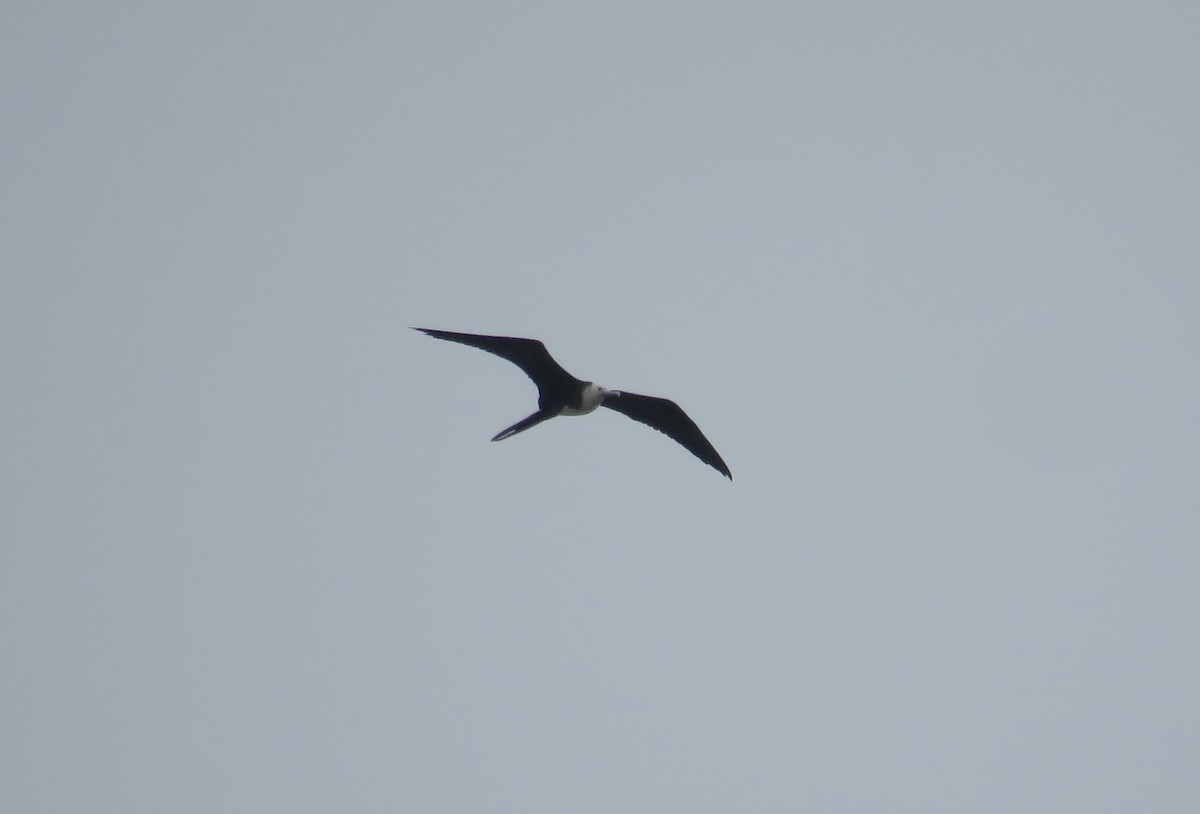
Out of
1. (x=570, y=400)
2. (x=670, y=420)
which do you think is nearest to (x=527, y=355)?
(x=570, y=400)

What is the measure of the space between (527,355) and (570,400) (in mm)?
808

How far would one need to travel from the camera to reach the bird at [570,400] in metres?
11.8

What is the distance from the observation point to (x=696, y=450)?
552 inches

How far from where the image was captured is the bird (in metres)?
11.8

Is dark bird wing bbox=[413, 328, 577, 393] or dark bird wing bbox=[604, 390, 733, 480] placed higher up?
dark bird wing bbox=[413, 328, 577, 393]

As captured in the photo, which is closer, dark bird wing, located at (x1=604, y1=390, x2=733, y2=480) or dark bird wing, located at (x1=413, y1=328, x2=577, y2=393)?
dark bird wing, located at (x1=413, y1=328, x2=577, y2=393)

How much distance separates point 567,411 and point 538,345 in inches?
41.3

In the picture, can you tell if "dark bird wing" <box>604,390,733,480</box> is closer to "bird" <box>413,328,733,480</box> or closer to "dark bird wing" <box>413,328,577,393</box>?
"bird" <box>413,328,733,480</box>

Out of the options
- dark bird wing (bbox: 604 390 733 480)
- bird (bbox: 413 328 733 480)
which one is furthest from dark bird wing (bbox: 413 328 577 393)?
dark bird wing (bbox: 604 390 733 480)

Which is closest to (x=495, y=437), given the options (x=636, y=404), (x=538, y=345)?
(x=538, y=345)

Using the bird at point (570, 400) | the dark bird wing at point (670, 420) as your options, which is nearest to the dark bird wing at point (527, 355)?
the bird at point (570, 400)

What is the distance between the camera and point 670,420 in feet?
45.3

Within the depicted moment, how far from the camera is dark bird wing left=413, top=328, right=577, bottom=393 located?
11.5 m

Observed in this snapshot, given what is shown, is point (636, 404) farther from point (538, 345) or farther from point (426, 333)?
point (426, 333)
